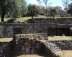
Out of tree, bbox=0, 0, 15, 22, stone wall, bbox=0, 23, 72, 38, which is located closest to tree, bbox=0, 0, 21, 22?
tree, bbox=0, 0, 15, 22

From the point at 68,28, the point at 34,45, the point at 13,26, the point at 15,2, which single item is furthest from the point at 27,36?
the point at 15,2

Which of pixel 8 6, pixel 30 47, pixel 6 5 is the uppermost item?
pixel 6 5

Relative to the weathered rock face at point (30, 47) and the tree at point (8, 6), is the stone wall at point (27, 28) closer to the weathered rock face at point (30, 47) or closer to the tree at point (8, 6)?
the tree at point (8, 6)

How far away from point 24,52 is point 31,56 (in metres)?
1.47

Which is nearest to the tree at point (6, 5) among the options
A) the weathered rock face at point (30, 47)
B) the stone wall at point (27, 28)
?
the stone wall at point (27, 28)

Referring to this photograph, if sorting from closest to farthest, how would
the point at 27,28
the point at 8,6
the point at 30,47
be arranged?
the point at 30,47
the point at 27,28
the point at 8,6

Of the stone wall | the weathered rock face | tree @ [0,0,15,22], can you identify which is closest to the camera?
the weathered rock face

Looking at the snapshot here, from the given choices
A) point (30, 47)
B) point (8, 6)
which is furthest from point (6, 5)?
point (30, 47)

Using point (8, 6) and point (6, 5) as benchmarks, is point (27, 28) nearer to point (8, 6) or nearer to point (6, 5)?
point (8, 6)

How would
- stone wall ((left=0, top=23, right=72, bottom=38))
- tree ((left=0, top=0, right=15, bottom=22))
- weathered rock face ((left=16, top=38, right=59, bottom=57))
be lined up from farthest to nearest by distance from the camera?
1. tree ((left=0, top=0, right=15, bottom=22))
2. stone wall ((left=0, top=23, right=72, bottom=38))
3. weathered rock face ((left=16, top=38, right=59, bottom=57))

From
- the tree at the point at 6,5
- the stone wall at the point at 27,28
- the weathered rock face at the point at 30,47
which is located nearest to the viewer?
the weathered rock face at the point at 30,47

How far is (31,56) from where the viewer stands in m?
22.7

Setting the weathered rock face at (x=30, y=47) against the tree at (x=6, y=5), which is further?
the tree at (x=6, y=5)

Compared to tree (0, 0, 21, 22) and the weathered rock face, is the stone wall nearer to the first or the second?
tree (0, 0, 21, 22)
